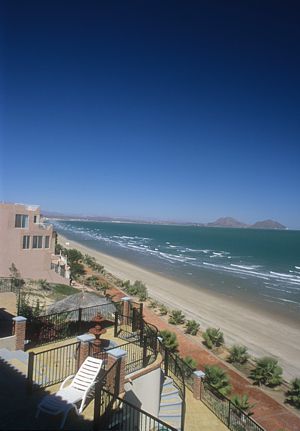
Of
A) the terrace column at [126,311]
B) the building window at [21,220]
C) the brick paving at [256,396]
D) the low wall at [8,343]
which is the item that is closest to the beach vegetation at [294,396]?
the brick paving at [256,396]

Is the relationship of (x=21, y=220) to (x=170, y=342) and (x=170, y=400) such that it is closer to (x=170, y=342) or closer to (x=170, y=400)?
(x=170, y=342)

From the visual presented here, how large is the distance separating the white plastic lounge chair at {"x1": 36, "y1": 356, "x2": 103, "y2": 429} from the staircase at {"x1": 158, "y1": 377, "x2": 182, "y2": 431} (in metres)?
3.41

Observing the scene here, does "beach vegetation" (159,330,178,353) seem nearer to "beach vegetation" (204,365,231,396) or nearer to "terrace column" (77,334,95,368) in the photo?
"beach vegetation" (204,365,231,396)

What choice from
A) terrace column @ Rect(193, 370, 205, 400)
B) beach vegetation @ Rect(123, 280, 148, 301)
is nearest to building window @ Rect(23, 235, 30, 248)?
beach vegetation @ Rect(123, 280, 148, 301)

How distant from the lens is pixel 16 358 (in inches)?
427

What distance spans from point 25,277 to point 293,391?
2254cm

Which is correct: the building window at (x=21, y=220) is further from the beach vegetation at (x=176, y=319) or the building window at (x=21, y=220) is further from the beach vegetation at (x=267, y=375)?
the beach vegetation at (x=267, y=375)

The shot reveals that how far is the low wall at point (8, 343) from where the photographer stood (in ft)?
37.3

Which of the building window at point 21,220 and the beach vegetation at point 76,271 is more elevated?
the building window at point 21,220

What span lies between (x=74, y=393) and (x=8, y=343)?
412 cm

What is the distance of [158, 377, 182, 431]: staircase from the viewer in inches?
431

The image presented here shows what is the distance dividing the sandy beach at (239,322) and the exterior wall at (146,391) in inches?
444

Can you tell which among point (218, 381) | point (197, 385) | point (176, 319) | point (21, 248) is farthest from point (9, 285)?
point (197, 385)

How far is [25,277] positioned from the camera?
30359 millimetres
